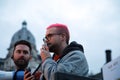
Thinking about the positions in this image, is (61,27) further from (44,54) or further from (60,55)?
(44,54)

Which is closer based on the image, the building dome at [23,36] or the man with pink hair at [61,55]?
the man with pink hair at [61,55]

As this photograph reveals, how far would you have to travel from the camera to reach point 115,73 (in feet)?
9.73

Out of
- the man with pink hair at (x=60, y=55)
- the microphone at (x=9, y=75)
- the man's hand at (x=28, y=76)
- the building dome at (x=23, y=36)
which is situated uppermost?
the man with pink hair at (x=60, y=55)

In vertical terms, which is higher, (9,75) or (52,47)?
(52,47)

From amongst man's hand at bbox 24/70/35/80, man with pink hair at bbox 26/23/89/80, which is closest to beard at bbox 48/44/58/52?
man with pink hair at bbox 26/23/89/80

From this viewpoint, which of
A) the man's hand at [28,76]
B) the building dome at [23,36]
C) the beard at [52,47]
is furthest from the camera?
the building dome at [23,36]

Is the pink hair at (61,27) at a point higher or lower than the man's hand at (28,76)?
higher

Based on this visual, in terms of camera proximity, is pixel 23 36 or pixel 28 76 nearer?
pixel 28 76

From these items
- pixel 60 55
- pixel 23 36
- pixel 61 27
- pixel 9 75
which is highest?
pixel 61 27

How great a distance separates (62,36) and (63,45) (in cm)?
8

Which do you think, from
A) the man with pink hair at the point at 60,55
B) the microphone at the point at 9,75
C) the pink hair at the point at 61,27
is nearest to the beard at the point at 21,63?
the microphone at the point at 9,75

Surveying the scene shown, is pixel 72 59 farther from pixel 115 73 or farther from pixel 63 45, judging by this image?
pixel 115 73

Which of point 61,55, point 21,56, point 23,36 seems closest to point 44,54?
point 61,55

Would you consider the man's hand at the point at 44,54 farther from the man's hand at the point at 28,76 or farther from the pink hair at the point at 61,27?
the pink hair at the point at 61,27
